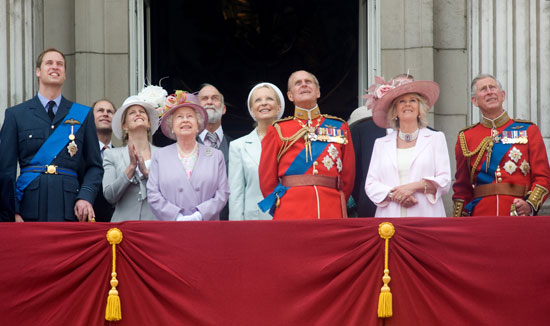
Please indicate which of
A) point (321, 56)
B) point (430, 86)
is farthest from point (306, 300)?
point (321, 56)

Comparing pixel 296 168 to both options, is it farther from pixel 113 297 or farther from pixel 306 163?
pixel 113 297

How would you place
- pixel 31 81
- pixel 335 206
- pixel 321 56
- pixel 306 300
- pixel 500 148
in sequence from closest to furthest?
pixel 306 300 → pixel 335 206 → pixel 500 148 → pixel 31 81 → pixel 321 56

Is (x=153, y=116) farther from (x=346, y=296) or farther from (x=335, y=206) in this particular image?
(x=346, y=296)

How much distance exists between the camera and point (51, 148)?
7160mm

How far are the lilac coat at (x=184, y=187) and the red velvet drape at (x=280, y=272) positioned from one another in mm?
676

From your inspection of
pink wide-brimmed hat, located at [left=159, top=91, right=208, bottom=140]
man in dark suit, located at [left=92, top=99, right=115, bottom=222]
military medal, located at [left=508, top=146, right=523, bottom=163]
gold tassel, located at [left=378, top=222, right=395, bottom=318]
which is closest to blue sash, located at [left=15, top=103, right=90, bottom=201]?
pink wide-brimmed hat, located at [left=159, top=91, right=208, bottom=140]

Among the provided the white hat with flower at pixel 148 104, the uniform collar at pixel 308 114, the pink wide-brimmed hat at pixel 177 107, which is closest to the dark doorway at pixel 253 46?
the white hat with flower at pixel 148 104

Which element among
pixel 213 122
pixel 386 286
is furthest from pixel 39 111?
pixel 386 286

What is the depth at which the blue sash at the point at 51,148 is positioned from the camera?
708 cm

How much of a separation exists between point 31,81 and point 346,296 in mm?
4341

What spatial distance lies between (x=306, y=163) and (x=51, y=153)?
177 centimetres

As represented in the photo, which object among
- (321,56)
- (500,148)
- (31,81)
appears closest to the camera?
(500,148)

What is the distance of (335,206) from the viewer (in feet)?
22.7

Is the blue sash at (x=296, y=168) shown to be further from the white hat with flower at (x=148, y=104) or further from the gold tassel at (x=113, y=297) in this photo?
the white hat with flower at (x=148, y=104)
